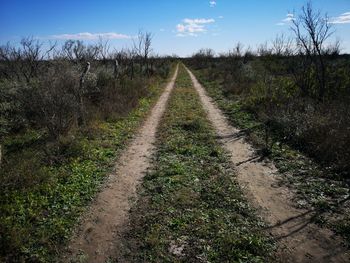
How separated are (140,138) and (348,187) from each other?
691 centimetres

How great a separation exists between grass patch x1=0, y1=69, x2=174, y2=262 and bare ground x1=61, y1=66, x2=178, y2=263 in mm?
230

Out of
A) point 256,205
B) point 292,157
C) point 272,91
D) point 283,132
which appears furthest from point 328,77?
point 256,205

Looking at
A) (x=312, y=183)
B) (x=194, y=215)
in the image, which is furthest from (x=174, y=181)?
(x=312, y=183)

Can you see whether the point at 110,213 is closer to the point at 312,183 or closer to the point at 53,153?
the point at 53,153

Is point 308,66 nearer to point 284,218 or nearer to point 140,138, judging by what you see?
point 140,138

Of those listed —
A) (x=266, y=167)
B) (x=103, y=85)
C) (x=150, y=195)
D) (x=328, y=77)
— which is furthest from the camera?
(x=103, y=85)

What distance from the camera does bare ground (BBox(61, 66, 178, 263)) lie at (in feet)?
16.8

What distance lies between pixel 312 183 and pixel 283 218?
1957mm

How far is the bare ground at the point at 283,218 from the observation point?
4.95 m

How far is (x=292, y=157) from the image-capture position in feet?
30.1

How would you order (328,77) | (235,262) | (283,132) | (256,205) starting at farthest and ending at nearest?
(328,77), (283,132), (256,205), (235,262)

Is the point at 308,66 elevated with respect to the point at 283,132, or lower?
elevated

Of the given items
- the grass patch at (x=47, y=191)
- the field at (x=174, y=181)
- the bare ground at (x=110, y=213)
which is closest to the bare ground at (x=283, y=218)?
the field at (x=174, y=181)

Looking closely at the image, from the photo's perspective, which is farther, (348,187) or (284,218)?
(348,187)
